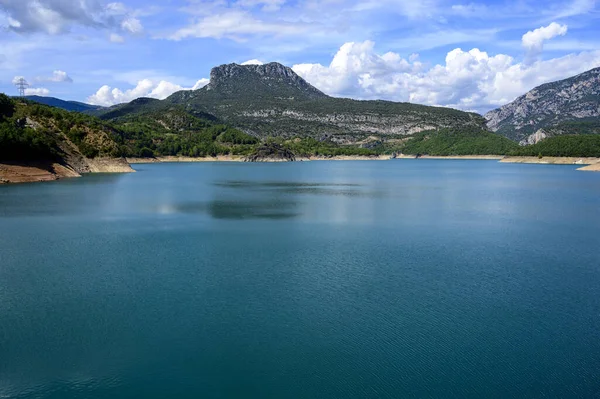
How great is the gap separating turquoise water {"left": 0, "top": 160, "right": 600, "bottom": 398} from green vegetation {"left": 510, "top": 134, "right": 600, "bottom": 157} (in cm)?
10216

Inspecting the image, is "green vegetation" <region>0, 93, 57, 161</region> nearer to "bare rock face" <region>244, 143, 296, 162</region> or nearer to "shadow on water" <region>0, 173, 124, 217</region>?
"shadow on water" <region>0, 173, 124, 217</region>

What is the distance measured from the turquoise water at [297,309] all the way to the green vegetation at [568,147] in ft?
335

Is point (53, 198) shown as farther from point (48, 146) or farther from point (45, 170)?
point (48, 146)

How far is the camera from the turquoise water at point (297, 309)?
1128 centimetres

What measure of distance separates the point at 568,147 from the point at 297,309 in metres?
132

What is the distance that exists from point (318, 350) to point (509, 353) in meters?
5.00

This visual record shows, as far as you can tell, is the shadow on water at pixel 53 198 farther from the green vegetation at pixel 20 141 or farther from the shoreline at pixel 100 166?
the green vegetation at pixel 20 141

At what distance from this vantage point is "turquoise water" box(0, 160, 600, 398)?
1128 cm

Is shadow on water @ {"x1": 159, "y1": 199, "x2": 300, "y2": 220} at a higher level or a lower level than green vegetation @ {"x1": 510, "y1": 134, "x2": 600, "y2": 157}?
lower

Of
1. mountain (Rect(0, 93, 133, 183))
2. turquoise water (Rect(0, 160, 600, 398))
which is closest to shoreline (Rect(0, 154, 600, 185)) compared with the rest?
mountain (Rect(0, 93, 133, 183))

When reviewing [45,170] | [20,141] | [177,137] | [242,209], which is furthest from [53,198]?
[177,137]

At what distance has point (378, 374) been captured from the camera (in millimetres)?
11531

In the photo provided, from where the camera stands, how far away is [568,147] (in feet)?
415

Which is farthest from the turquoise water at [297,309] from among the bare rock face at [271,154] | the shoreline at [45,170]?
the bare rock face at [271,154]
